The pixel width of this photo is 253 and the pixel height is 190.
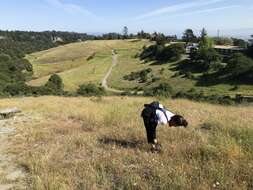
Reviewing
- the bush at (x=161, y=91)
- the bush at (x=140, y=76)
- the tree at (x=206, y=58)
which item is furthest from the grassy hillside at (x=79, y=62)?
the bush at (x=161, y=91)

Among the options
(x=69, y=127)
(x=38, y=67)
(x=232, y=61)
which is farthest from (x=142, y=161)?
(x=38, y=67)

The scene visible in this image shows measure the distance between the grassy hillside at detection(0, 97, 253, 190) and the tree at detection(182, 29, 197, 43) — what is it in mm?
107369

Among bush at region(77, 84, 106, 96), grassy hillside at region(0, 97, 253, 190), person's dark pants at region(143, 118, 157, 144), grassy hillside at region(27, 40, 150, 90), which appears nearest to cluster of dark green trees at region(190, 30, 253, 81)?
grassy hillside at region(27, 40, 150, 90)

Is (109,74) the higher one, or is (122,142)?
(122,142)

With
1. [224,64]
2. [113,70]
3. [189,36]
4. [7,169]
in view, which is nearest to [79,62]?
[113,70]

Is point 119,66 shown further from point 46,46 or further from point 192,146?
point 46,46

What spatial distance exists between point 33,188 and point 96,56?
114 metres

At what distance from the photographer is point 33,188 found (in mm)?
6391

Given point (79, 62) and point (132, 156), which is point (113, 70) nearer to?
point (79, 62)

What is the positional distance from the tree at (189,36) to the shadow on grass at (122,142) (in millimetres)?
108666

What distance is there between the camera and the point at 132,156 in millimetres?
7621

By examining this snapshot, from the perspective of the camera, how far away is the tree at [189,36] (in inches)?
4601

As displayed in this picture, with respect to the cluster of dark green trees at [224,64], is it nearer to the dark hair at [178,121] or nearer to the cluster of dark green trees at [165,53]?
the cluster of dark green trees at [165,53]

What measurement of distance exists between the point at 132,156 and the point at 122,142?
4.53 ft
